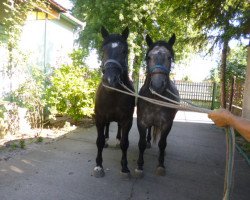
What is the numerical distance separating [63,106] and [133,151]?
126 inches

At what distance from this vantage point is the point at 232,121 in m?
2.16

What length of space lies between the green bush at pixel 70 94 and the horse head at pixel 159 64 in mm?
4138

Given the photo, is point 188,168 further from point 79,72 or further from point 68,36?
point 68,36

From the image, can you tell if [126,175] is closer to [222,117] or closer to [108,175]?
[108,175]

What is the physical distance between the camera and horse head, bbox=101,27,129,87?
13.5ft

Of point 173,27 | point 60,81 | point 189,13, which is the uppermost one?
point 173,27

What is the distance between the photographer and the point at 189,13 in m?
7.46

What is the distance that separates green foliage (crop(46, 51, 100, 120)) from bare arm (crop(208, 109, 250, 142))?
6531mm

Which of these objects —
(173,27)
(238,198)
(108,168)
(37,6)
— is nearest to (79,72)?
(37,6)

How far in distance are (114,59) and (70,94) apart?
14.6 ft

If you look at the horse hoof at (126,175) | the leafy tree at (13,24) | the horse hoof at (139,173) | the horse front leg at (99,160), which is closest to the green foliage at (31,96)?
the leafy tree at (13,24)

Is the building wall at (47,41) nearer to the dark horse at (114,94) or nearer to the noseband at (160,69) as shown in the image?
the dark horse at (114,94)

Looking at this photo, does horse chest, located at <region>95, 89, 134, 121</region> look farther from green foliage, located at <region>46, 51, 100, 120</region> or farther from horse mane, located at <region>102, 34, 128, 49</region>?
green foliage, located at <region>46, 51, 100, 120</region>

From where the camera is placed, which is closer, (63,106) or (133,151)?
(133,151)
